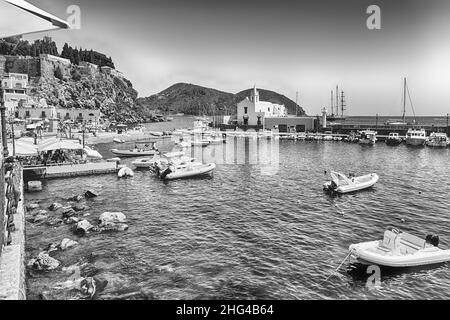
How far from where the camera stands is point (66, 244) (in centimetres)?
1792

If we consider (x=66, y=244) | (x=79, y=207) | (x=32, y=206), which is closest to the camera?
(x=66, y=244)

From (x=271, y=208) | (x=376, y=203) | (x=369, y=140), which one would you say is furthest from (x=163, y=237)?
(x=369, y=140)

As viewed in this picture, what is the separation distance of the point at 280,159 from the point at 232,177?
725 inches

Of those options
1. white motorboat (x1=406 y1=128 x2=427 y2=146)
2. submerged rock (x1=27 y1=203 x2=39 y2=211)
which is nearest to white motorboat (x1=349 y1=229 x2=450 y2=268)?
submerged rock (x1=27 y1=203 x2=39 y2=211)

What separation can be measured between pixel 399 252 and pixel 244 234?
8.40m

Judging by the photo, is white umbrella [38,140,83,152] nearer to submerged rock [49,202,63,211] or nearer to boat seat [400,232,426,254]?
submerged rock [49,202,63,211]

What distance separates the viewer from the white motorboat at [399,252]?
51.0 ft

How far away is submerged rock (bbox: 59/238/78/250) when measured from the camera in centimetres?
1771

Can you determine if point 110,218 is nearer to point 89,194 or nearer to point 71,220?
point 71,220

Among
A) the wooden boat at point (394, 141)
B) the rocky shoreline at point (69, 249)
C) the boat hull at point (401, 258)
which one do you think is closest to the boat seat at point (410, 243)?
the boat hull at point (401, 258)

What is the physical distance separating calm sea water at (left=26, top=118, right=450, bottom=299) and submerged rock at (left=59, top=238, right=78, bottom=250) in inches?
19.0

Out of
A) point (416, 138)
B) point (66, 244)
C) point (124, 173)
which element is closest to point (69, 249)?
point (66, 244)
